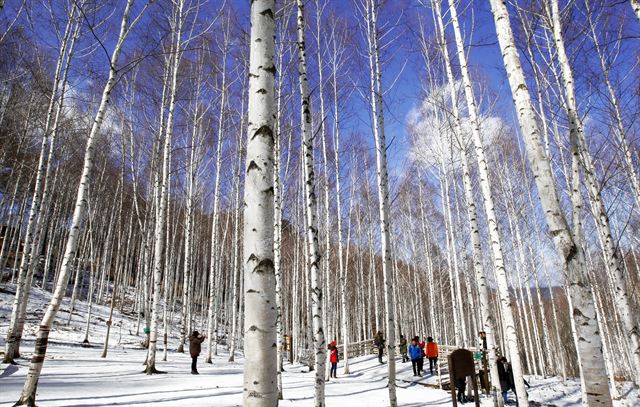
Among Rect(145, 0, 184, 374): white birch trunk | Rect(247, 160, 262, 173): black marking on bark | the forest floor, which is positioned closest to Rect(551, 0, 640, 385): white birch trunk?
the forest floor

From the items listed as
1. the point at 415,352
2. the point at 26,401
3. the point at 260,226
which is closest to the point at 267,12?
the point at 260,226

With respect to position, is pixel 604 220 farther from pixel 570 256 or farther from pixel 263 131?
pixel 263 131

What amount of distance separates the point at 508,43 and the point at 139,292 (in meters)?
24.0

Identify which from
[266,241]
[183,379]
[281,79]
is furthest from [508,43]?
[183,379]

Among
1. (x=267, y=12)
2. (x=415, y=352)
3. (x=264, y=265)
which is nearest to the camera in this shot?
(x=264, y=265)

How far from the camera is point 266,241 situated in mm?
1929

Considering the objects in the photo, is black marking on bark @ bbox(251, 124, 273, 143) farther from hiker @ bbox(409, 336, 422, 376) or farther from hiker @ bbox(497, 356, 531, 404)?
hiker @ bbox(409, 336, 422, 376)

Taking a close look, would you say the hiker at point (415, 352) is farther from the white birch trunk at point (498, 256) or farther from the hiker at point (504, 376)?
the white birch trunk at point (498, 256)

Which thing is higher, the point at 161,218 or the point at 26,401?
the point at 161,218

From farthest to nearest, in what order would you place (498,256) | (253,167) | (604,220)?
(604,220)
(498,256)
(253,167)

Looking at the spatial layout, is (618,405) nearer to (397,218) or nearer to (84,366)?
(397,218)

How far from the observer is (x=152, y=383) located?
8.00 m

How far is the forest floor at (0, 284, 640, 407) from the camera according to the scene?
20.8 feet

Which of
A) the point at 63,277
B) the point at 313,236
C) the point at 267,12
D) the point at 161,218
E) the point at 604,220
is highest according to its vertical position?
the point at 161,218
